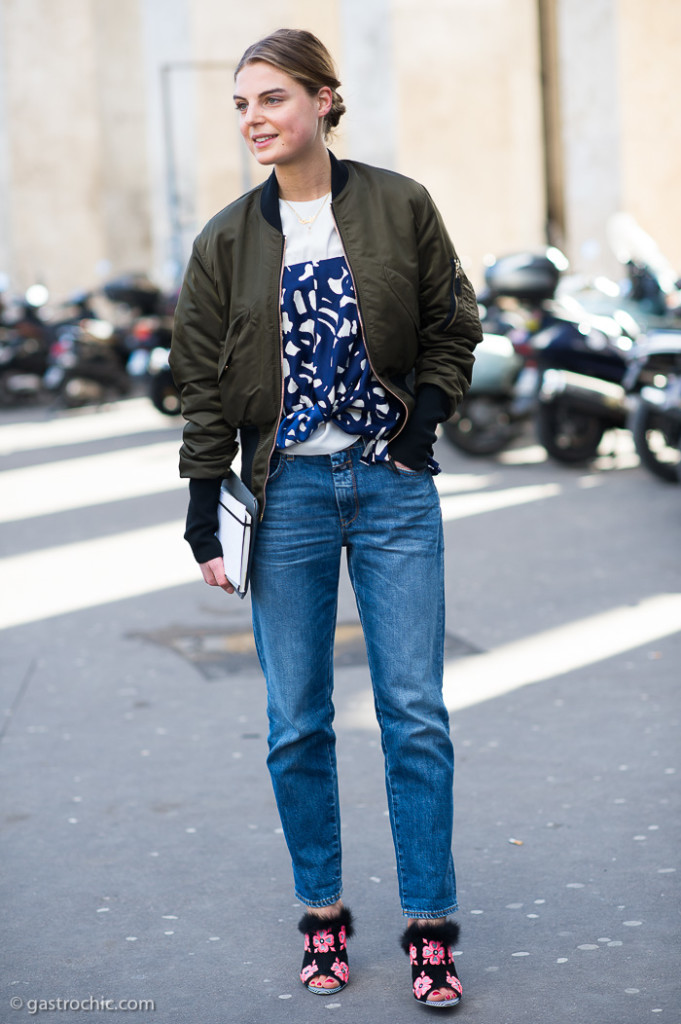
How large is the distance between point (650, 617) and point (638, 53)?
10.3m

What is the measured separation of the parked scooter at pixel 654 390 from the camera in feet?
29.4

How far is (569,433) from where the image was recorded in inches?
403

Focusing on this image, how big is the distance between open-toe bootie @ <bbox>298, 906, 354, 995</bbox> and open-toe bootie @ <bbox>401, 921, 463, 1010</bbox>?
147 millimetres

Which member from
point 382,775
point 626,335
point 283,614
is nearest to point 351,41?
point 626,335

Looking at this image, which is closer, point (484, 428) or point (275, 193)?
point (275, 193)

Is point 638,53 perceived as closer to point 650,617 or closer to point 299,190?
point 650,617

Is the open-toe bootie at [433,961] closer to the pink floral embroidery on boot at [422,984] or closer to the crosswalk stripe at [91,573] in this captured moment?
the pink floral embroidery on boot at [422,984]

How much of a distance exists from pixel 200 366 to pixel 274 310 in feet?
0.69

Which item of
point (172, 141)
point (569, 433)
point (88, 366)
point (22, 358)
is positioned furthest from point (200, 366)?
point (172, 141)

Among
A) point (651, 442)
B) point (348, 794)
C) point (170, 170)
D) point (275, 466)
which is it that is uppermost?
point (275, 466)

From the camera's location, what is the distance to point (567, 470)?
1029 cm

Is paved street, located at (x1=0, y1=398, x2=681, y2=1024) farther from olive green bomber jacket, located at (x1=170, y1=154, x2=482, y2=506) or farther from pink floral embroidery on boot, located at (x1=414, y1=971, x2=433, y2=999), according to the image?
olive green bomber jacket, located at (x1=170, y1=154, x2=482, y2=506)

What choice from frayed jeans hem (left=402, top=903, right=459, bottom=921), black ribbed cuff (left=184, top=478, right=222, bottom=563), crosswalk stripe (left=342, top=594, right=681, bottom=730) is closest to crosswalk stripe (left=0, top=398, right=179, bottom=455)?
crosswalk stripe (left=342, top=594, right=681, bottom=730)

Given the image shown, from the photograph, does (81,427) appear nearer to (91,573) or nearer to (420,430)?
(91,573)
